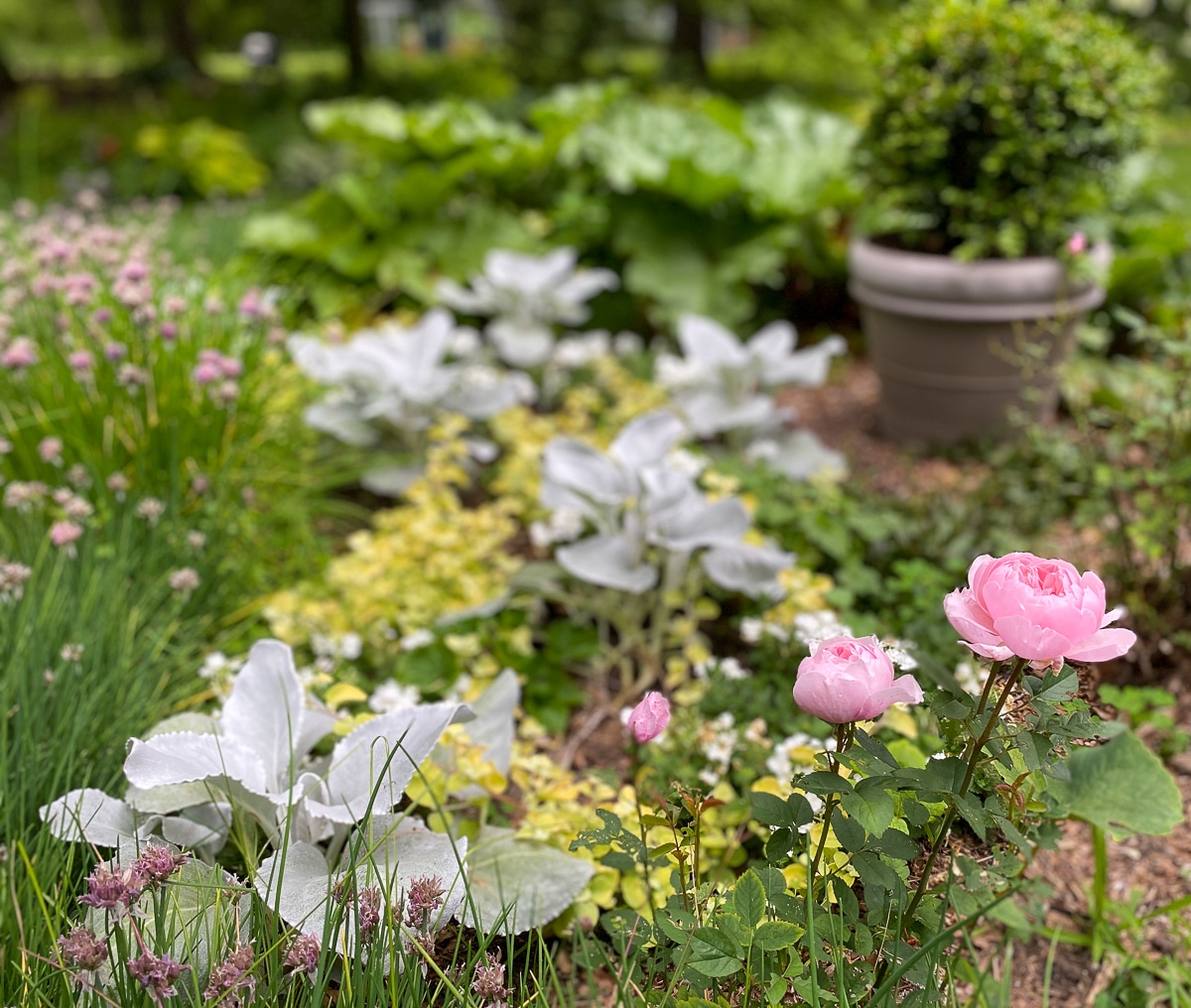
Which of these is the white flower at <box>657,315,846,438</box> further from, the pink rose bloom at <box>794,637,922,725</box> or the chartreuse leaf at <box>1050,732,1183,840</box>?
the pink rose bloom at <box>794,637,922,725</box>

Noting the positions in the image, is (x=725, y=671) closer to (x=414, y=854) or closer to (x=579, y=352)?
(x=414, y=854)

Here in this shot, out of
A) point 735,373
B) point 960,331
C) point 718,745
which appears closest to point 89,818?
point 718,745

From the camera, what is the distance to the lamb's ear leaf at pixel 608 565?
2.09 metres

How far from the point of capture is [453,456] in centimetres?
319

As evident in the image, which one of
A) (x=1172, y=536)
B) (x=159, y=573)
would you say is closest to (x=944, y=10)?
(x=1172, y=536)

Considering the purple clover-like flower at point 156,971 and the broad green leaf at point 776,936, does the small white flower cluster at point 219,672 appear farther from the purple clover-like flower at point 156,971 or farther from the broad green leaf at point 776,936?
the broad green leaf at point 776,936

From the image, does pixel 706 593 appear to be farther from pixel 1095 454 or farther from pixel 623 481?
pixel 1095 454

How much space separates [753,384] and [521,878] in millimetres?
2015

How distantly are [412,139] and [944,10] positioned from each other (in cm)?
212

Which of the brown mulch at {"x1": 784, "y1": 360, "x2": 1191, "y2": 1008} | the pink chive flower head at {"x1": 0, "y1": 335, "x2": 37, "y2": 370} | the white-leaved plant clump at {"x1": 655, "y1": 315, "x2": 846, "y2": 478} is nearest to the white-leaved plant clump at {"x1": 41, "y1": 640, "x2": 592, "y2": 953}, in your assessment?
the brown mulch at {"x1": 784, "y1": 360, "x2": 1191, "y2": 1008}

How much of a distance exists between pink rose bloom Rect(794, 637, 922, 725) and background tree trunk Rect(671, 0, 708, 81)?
1003 cm

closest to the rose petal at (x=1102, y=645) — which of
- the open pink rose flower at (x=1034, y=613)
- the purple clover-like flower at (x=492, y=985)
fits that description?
the open pink rose flower at (x=1034, y=613)

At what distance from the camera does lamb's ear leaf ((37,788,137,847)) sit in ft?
4.55

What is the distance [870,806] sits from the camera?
3.61 ft
